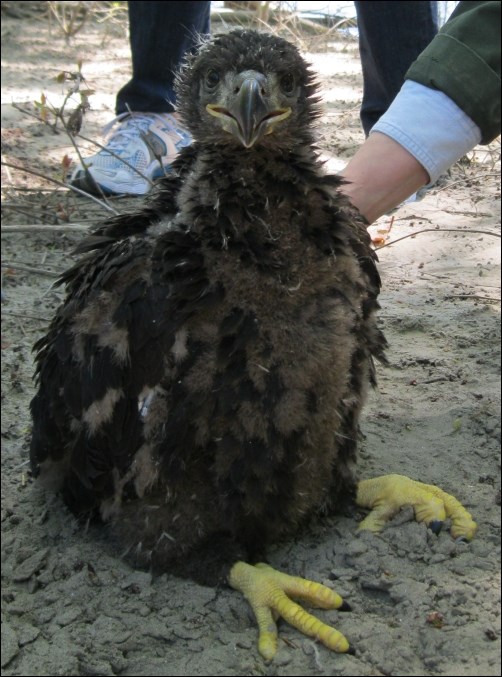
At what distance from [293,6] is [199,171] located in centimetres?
628

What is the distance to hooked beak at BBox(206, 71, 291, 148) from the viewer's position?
259 cm

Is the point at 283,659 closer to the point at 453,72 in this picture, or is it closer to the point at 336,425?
the point at 336,425

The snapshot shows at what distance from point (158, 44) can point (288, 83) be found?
9.39 feet

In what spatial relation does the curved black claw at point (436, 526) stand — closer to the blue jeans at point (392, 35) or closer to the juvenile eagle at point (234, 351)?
the juvenile eagle at point (234, 351)

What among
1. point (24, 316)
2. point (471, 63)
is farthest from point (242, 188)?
point (24, 316)

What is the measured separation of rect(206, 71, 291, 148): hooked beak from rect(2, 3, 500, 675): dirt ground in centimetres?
123

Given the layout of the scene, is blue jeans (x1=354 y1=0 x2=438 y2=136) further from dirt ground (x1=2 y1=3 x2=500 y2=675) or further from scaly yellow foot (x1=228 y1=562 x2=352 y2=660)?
scaly yellow foot (x1=228 y1=562 x2=352 y2=660)

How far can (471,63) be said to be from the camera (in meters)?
2.59

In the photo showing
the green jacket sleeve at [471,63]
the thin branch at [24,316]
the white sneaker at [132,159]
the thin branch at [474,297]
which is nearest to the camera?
the green jacket sleeve at [471,63]

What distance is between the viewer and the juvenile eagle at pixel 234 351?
2.57 metres

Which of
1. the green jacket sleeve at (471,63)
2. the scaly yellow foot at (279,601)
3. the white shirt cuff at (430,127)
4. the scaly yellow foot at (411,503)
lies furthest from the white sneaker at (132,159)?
the scaly yellow foot at (279,601)

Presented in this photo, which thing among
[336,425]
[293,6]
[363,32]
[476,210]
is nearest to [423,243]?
→ [476,210]

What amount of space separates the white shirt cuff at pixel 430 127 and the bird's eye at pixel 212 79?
2.06 ft

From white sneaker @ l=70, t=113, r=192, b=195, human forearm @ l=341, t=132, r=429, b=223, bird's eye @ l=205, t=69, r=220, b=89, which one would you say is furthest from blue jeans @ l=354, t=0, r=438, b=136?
bird's eye @ l=205, t=69, r=220, b=89
